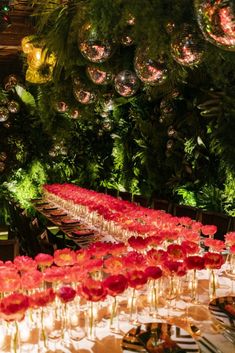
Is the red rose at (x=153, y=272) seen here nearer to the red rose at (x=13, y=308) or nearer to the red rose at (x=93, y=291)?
the red rose at (x=93, y=291)

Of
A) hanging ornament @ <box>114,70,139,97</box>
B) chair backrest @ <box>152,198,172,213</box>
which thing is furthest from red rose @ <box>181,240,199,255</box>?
chair backrest @ <box>152,198,172,213</box>

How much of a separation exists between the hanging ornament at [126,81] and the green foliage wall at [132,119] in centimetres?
7

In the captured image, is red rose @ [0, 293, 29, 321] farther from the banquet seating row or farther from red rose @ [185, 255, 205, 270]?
the banquet seating row

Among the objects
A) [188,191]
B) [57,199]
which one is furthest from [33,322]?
[188,191]

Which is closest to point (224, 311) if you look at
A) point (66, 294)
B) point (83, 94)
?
point (66, 294)

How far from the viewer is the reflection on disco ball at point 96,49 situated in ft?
9.90

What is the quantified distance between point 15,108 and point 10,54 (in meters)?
2.30

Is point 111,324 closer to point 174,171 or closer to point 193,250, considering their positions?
point 193,250

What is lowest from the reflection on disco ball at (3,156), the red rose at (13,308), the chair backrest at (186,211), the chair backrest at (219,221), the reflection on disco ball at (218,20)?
the reflection on disco ball at (3,156)

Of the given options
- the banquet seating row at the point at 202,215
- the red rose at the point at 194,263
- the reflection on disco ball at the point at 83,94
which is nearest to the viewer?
the red rose at the point at 194,263

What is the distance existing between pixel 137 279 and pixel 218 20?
107 centimetres

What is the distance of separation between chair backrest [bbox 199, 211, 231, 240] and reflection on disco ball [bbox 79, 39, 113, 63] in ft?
8.66

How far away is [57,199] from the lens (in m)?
6.60

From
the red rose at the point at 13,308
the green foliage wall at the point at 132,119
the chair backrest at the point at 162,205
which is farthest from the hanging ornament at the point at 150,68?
the chair backrest at the point at 162,205
